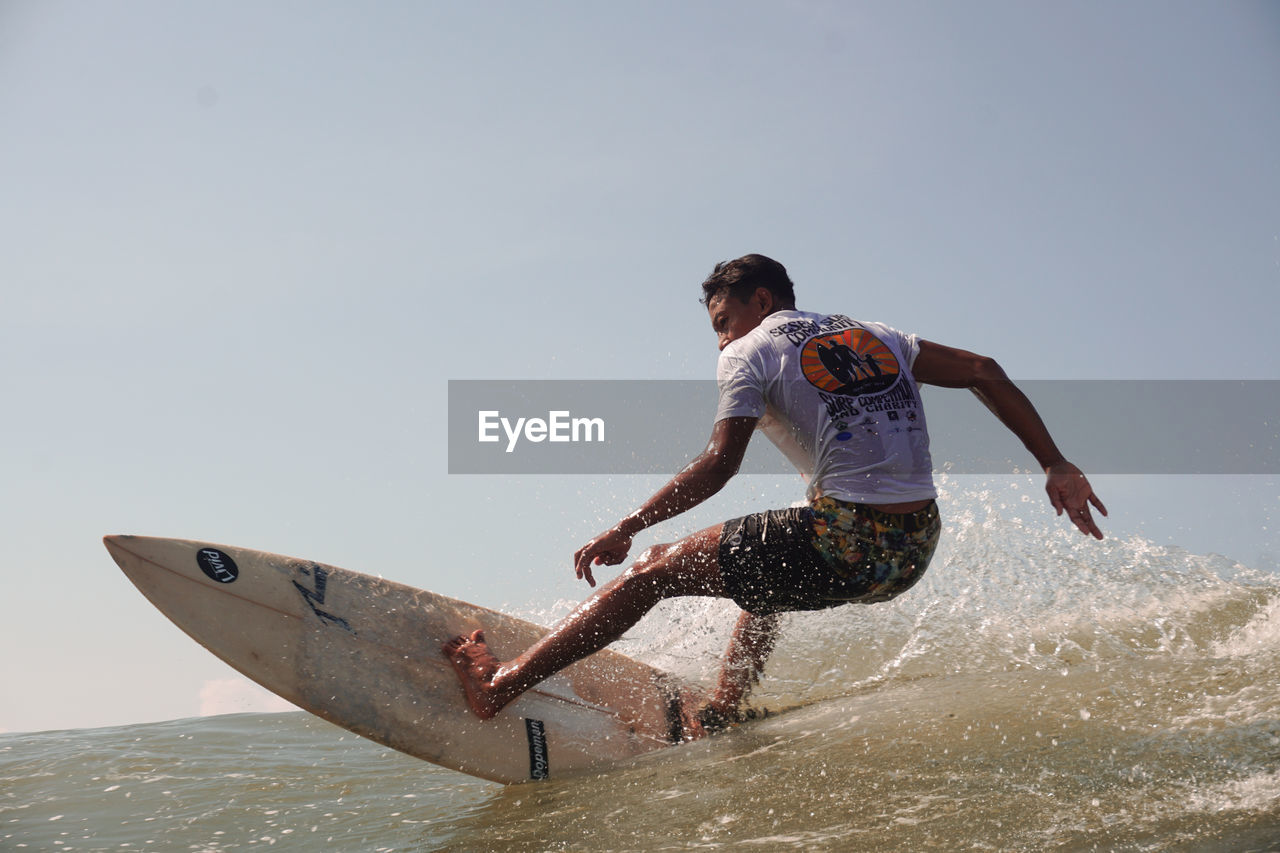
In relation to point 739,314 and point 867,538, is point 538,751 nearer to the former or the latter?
point 867,538

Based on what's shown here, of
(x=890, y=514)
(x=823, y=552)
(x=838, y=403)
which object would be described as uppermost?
(x=838, y=403)

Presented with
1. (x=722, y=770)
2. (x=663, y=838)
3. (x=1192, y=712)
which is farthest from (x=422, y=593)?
(x=1192, y=712)

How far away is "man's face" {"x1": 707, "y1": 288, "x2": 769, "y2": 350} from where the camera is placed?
143 inches

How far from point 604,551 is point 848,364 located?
1138mm

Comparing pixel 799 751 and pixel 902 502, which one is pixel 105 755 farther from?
pixel 902 502

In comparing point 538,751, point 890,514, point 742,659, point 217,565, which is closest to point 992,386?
point 890,514

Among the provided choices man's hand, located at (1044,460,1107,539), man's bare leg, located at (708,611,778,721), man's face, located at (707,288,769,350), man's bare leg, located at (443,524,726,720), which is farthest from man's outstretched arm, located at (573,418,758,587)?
man's hand, located at (1044,460,1107,539)

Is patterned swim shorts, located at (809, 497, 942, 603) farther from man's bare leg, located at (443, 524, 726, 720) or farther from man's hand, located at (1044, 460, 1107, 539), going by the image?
man's hand, located at (1044, 460, 1107, 539)

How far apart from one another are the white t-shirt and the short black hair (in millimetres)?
384

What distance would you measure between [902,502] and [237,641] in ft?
9.69

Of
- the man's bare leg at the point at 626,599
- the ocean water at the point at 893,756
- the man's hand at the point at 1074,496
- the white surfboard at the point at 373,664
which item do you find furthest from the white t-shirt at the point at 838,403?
the white surfboard at the point at 373,664

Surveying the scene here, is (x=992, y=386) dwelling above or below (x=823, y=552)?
above

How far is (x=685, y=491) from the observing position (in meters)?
3.05

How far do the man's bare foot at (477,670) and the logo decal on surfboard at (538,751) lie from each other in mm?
221
